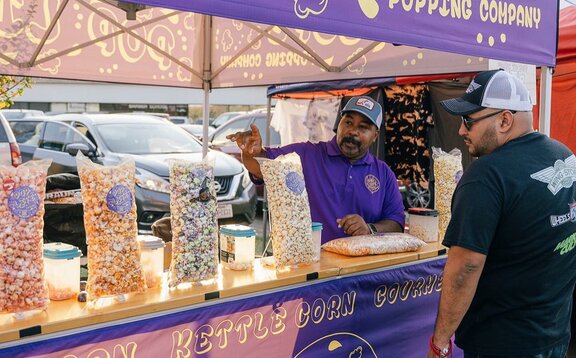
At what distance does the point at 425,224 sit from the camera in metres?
2.75

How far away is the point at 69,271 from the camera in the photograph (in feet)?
5.41

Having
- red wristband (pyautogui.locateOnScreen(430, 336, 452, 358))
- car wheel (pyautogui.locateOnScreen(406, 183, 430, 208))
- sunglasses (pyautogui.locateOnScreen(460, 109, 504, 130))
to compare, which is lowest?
red wristband (pyautogui.locateOnScreen(430, 336, 452, 358))

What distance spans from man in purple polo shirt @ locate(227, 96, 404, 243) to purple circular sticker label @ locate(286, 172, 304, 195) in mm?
671

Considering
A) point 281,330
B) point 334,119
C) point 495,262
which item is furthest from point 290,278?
point 334,119

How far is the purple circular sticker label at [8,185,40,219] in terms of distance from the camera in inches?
57.4

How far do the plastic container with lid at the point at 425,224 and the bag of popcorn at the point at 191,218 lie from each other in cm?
131

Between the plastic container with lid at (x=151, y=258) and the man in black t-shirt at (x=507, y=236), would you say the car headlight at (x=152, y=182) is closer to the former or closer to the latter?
the plastic container with lid at (x=151, y=258)

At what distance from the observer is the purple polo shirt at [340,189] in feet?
9.37

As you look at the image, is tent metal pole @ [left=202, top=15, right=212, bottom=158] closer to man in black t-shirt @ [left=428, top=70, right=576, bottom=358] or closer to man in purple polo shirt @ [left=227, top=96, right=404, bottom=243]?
man in purple polo shirt @ [left=227, top=96, right=404, bottom=243]

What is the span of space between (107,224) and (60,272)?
0.69ft

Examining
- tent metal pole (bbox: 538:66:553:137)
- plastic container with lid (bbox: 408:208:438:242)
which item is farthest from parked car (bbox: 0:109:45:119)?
tent metal pole (bbox: 538:66:553:137)

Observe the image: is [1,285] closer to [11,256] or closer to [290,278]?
[11,256]

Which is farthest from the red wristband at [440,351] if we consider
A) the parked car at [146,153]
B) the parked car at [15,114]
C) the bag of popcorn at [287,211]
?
the parked car at [15,114]

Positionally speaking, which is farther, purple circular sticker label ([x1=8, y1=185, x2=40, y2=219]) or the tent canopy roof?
the tent canopy roof
